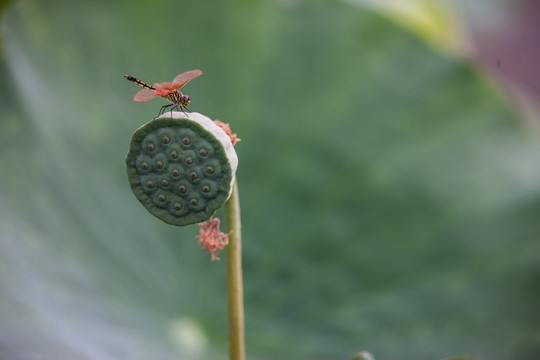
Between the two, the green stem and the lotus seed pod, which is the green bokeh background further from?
the lotus seed pod

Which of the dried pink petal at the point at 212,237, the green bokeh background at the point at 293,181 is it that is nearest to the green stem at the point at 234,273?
the dried pink petal at the point at 212,237

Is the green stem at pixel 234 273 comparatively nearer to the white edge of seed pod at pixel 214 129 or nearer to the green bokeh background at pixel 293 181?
the white edge of seed pod at pixel 214 129

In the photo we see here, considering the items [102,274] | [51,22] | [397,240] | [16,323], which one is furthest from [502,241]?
[51,22]

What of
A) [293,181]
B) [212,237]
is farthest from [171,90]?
[293,181]

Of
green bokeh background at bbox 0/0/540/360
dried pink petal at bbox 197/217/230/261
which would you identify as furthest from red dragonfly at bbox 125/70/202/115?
green bokeh background at bbox 0/0/540/360

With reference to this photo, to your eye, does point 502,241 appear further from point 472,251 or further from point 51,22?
point 51,22

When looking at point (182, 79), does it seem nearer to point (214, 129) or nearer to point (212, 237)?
point (214, 129)
